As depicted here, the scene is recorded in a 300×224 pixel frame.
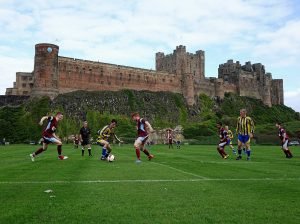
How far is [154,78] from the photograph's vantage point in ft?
385

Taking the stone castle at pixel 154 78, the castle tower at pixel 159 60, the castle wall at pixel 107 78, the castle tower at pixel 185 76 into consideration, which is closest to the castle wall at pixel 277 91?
the stone castle at pixel 154 78

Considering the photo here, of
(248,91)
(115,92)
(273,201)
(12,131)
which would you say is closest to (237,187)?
(273,201)

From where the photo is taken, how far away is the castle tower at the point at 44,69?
309 feet

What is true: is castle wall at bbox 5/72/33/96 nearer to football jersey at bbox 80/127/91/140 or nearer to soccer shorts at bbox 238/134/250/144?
football jersey at bbox 80/127/91/140

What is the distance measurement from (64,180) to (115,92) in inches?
3809

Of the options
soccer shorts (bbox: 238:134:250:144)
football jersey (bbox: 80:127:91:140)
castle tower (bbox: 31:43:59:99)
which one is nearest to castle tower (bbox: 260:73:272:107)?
castle tower (bbox: 31:43:59:99)

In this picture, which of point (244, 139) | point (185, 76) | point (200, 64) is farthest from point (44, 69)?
point (244, 139)

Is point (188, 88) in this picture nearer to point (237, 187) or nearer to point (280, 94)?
point (280, 94)

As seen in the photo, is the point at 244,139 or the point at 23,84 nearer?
the point at 244,139

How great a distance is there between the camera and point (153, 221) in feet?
21.9

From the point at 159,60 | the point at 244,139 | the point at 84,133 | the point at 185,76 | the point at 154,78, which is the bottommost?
the point at 244,139

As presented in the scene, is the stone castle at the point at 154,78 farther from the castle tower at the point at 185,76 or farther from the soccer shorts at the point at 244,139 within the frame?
the soccer shorts at the point at 244,139

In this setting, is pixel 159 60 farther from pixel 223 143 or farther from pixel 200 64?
pixel 223 143

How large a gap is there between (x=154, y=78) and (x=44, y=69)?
110 ft
